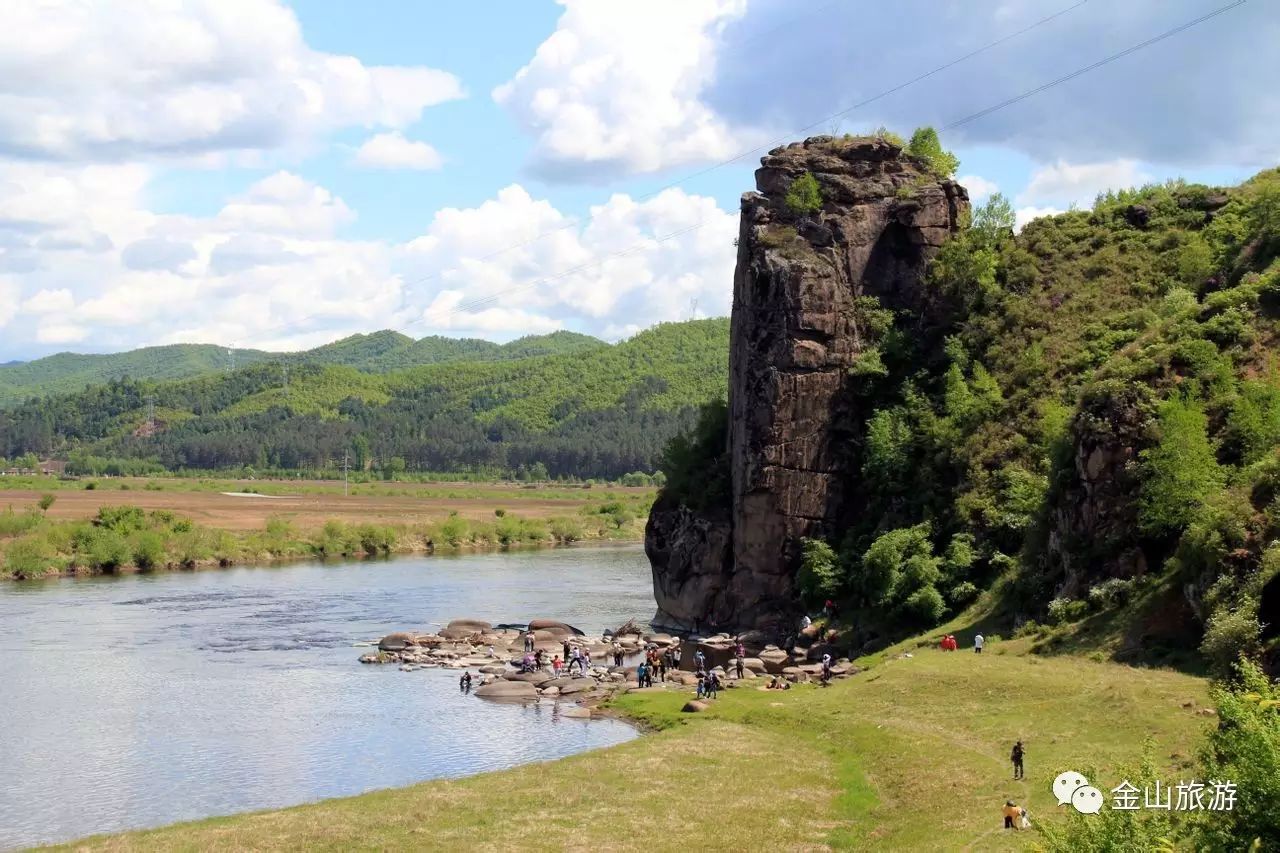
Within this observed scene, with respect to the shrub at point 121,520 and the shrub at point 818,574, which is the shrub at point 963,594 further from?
the shrub at point 121,520

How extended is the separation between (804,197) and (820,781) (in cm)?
5486

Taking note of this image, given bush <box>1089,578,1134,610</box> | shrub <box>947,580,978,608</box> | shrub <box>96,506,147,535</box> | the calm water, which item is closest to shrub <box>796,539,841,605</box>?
shrub <box>947,580,978,608</box>

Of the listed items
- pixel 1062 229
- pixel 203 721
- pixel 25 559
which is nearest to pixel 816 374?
pixel 1062 229

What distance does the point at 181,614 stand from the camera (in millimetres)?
99312

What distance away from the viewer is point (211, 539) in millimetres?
146500

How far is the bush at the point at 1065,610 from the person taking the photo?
200 feet

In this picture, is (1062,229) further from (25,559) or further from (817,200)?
(25,559)

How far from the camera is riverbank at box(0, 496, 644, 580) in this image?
430 ft

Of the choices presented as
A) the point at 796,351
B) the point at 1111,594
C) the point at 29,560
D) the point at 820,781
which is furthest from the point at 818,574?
the point at 29,560

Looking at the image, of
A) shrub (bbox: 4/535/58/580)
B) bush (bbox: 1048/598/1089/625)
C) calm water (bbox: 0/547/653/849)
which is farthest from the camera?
shrub (bbox: 4/535/58/580)

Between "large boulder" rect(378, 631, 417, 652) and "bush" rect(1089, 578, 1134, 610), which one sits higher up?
"bush" rect(1089, 578, 1134, 610)

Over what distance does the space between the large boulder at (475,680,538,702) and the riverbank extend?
237 ft

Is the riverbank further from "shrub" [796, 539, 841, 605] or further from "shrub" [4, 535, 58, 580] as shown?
"shrub" [796, 539, 841, 605]

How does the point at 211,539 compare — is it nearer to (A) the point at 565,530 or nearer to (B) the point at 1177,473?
(A) the point at 565,530
